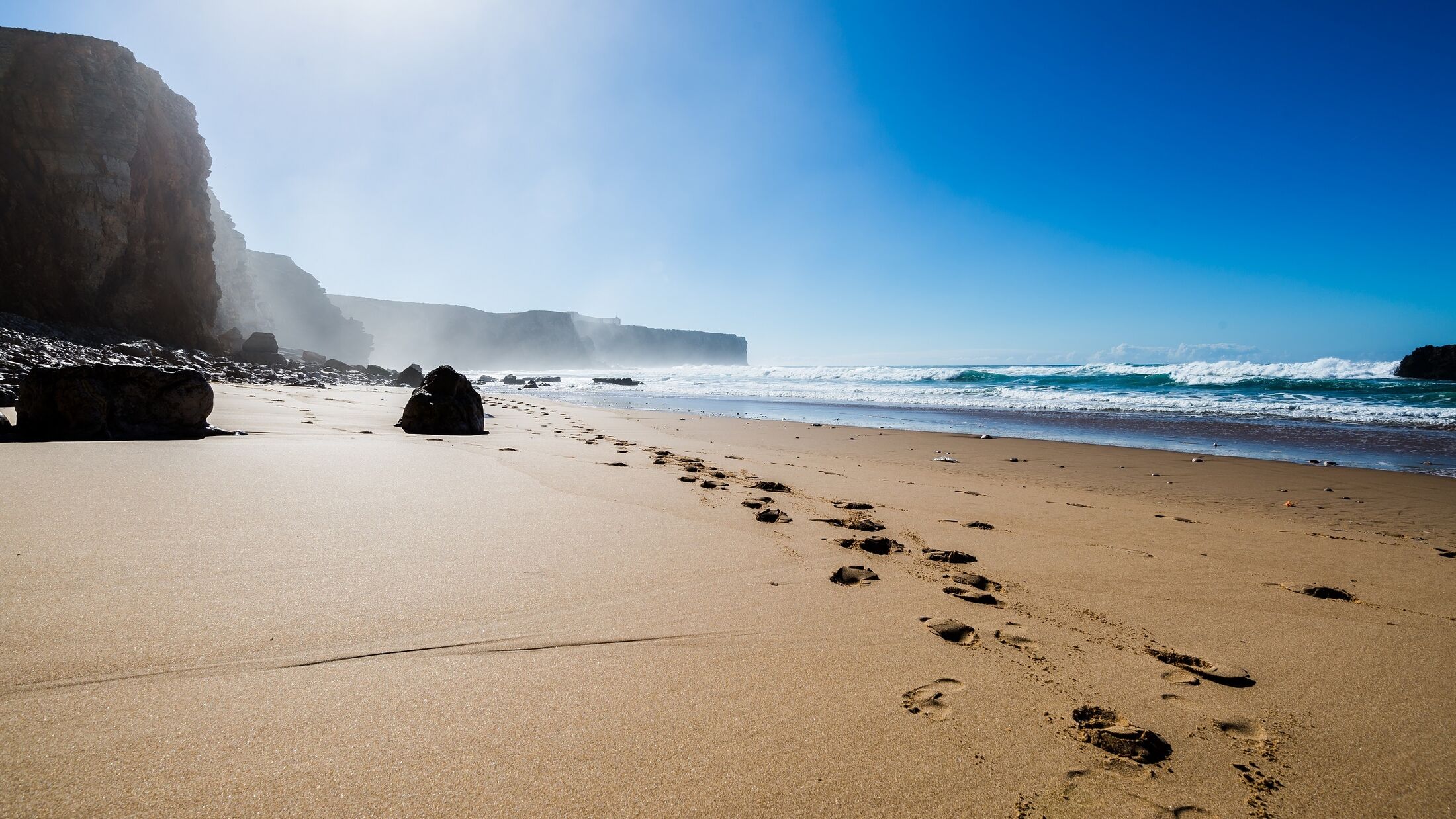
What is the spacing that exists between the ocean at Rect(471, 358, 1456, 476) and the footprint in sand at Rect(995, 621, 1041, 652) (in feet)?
24.7

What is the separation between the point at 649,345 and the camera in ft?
408

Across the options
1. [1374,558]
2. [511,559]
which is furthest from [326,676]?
[1374,558]

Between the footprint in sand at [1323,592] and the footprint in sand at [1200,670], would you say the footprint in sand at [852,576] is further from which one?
the footprint in sand at [1323,592]

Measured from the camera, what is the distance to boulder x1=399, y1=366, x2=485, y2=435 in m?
6.54

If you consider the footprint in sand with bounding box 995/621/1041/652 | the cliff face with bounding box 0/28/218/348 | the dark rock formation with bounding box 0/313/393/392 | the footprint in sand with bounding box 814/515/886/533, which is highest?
the cliff face with bounding box 0/28/218/348

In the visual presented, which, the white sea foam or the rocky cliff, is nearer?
the white sea foam

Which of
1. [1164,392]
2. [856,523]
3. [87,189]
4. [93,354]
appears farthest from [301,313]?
[856,523]

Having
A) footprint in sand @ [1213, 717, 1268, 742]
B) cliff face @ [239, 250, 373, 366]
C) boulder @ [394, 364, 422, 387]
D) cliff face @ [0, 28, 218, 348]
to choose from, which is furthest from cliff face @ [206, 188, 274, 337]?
footprint in sand @ [1213, 717, 1268, 742]

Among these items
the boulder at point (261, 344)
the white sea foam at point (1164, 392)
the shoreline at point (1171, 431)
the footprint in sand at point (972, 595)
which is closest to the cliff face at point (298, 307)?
the boulder at point (261, 344)

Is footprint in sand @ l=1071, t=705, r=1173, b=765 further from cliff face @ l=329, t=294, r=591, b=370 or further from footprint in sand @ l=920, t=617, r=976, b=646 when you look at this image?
cliff face @ l=329, t=294, r=591, b=370

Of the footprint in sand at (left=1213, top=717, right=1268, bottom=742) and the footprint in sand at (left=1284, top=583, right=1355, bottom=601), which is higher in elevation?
the footprint in sand at (left=1213, top=717, right=1268, bottom=742)

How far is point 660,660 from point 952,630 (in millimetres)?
898

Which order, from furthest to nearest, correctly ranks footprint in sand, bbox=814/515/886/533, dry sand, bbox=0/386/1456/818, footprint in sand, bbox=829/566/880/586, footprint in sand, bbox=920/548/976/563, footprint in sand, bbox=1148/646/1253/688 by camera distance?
1. footprint in sand, bbox=814/515/886/533
2. footprint in sand, bbox=920/548/976/563
3. footprint in sand, bbox=829/566/880/586
4. footprint in sand, bbox=1148/646/1253/688
5. dry sand, bbox=0/386/1456/818

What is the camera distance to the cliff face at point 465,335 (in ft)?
317
